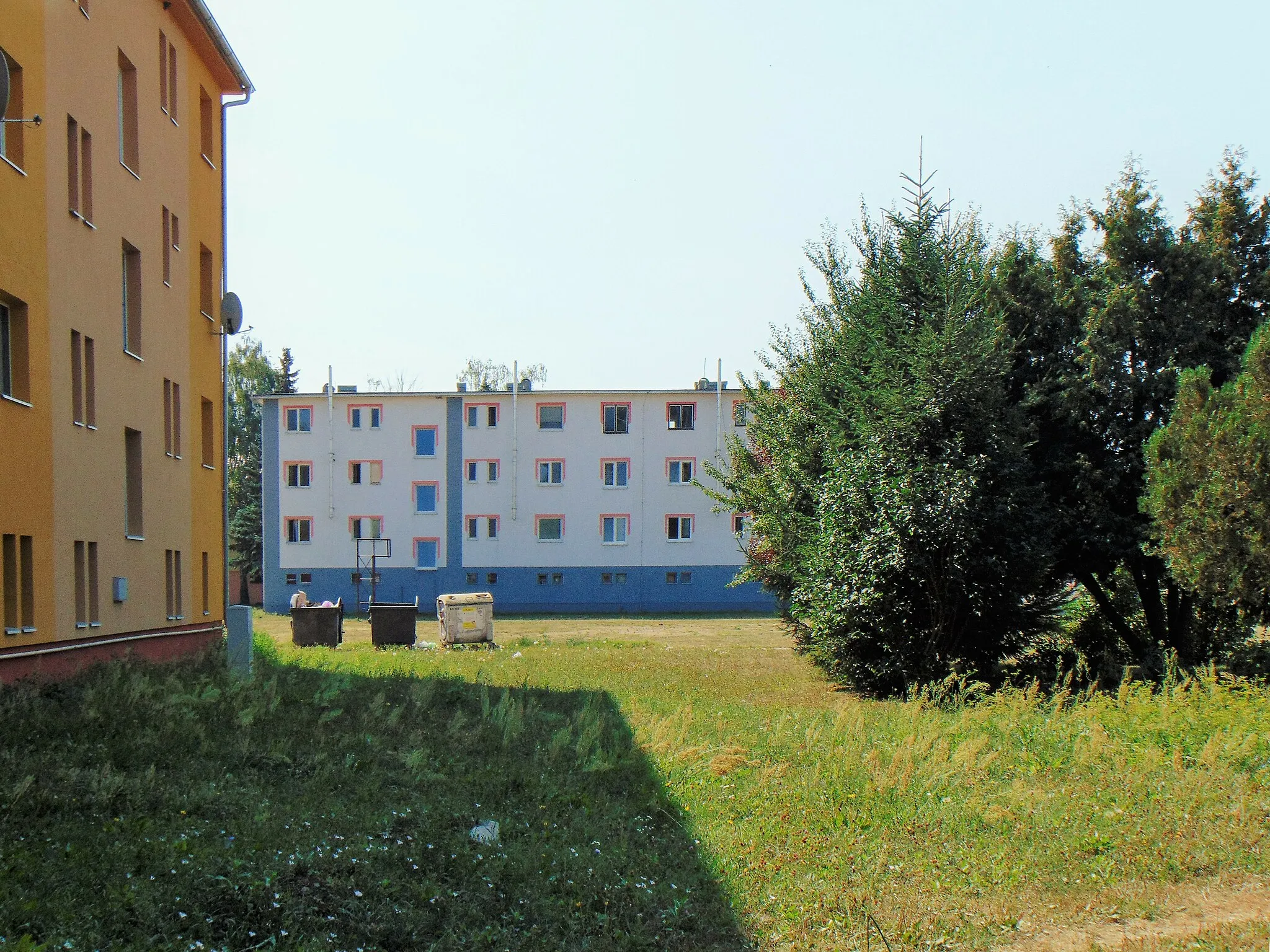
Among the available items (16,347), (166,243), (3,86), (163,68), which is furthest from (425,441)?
(3,86)

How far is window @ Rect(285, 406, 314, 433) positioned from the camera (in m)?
51.5

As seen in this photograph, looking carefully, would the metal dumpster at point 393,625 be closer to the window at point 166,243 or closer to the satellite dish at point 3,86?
the window at point 166,243

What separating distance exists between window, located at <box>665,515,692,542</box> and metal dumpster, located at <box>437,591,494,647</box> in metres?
22.1

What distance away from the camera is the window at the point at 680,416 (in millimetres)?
51125

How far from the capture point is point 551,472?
5116 cm

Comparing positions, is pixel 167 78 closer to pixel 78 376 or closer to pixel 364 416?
pixel 78 376

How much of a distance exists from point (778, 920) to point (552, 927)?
1.32 metres

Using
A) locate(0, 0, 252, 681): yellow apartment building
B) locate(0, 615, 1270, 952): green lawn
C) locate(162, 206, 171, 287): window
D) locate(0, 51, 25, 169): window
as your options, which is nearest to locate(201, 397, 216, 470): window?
locate(0, 0, 252, 681): yellow apartment building

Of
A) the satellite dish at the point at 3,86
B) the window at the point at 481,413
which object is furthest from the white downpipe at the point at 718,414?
the satellite dish at the point at 3,86

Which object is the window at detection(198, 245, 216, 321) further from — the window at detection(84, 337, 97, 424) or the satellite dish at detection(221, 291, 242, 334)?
the window at detection(84, 337, 97, 424)

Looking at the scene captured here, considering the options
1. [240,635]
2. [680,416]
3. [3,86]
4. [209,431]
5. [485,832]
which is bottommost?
[485,832]

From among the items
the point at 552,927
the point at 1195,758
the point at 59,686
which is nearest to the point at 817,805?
the point at 552,927

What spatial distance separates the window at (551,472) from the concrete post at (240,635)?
32.2 metres

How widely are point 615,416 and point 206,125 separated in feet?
99.8
